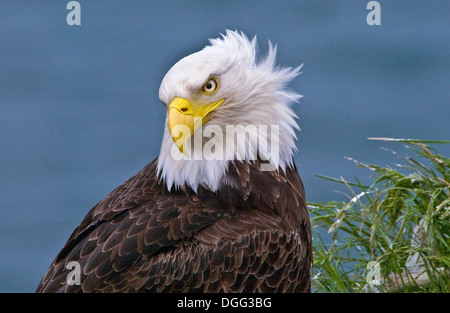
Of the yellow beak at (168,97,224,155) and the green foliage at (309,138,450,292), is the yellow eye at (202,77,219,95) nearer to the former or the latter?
the yellow beak at (168,97,224,155)

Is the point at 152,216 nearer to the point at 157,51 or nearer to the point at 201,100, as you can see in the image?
the point at 201,100

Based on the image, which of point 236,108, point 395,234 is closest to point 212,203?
point 236,108

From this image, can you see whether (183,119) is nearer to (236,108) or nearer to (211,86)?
(211,86)

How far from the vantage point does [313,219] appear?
19.4 feet

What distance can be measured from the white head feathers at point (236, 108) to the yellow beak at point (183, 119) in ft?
0.18

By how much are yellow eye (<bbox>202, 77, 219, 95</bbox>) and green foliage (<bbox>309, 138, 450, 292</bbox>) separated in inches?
49.5

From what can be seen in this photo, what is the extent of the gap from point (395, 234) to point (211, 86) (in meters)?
1.61

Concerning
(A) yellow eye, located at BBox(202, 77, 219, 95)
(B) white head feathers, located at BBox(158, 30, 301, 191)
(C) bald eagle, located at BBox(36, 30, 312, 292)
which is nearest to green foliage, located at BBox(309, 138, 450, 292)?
(C) bald eagle, located at BBox(36, 30, 312, 292)

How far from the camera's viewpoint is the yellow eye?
475 cm

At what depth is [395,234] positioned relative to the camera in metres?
5.65

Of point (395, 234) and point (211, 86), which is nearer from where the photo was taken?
point (211, 86)

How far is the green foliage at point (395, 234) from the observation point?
532cm

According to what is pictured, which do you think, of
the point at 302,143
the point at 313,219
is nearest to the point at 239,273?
the point at 313,219
